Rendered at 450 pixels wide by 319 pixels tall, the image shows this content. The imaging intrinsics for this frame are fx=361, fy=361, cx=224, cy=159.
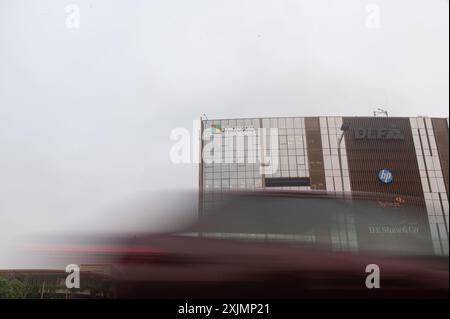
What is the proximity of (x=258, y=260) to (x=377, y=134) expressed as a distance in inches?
1851

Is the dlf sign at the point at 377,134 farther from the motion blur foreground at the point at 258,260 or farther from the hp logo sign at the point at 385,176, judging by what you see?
the motion blur foreground at the point at 258,260

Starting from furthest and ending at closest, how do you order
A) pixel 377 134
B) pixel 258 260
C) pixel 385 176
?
pixel 377 134 < pixel 385 176 < pixel 258 260

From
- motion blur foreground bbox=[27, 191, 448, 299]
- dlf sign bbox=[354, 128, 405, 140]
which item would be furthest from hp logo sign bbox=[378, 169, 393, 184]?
motion blur foreground bbox=[27, 191, 448, 299]

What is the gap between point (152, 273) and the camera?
8.73 ft

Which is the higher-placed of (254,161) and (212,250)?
(254,161)

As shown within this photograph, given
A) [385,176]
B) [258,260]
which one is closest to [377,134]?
[385,176]

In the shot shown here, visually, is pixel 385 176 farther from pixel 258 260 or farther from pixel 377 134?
pixel 258 260

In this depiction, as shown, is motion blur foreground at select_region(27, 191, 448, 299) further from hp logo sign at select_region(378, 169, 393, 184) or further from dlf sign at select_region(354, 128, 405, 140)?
dlf sign at select_region(354, 128, 405, 140)

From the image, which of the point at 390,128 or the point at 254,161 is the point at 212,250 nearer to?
the point at 254,161

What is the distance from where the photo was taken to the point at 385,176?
43844mm

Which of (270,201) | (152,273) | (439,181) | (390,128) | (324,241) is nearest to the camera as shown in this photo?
(152,273)
